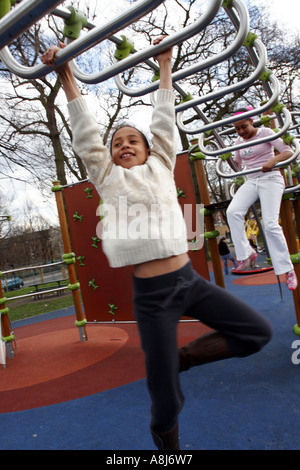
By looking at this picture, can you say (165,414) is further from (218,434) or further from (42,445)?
(42,445)

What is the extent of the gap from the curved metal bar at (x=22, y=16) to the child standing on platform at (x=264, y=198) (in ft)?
6.85

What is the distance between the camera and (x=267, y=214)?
3014 mm

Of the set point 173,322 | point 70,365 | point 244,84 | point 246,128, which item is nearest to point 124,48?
point 244,84

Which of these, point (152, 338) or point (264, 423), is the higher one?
point (152, 338)

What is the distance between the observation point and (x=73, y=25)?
1470 mm

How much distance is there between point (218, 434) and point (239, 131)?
2.39m

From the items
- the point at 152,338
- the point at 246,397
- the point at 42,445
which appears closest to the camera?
the point at 152,338

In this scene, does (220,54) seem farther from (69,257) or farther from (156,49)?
(69,257)

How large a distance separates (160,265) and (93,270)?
13.0 feet

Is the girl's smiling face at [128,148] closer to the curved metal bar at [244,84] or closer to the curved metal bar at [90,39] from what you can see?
the curved metal bar at [90,39]

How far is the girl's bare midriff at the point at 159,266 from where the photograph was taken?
1.47m
